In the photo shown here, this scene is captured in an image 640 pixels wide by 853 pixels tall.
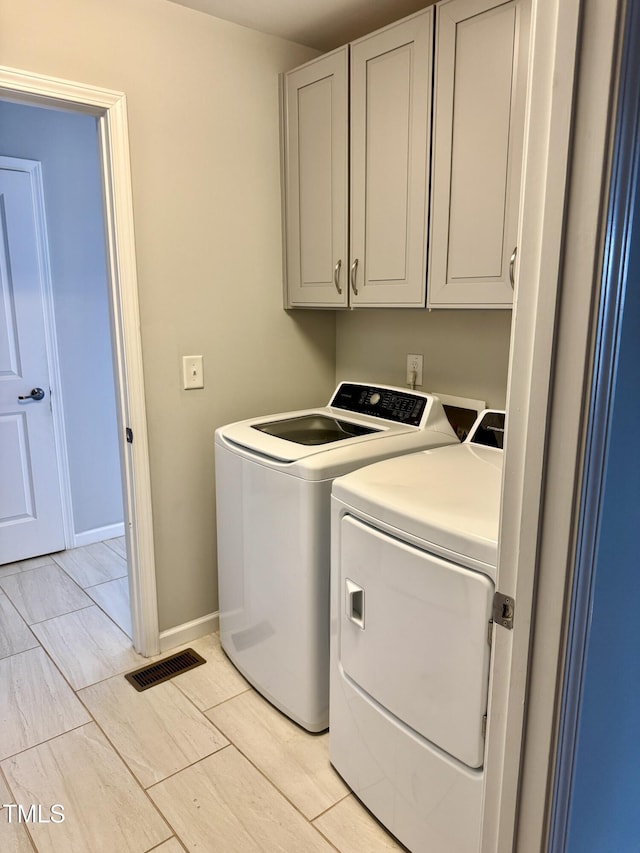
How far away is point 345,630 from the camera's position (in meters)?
1.63

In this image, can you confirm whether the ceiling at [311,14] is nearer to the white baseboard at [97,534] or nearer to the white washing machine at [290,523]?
the white washing machine at [290,523]

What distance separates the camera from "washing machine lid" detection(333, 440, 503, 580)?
124 centimetres

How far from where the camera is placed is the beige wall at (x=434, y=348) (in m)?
2.10

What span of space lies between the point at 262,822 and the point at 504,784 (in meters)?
0.96

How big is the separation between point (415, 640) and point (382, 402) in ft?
3.58

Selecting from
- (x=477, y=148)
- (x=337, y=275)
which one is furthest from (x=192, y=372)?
(x=477, y=148)

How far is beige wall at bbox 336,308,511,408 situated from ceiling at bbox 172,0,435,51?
1.04 m

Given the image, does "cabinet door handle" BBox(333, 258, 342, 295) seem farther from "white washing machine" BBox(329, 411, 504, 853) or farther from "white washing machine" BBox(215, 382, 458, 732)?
"white washing machine" BBox(329, 411, 504, 853)

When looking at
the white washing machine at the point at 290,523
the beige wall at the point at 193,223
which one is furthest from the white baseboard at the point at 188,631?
the white washing machine at the point at 290,523

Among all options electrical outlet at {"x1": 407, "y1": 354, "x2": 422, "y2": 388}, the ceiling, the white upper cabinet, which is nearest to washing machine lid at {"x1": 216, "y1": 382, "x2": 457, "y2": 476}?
electrical outlet at {"x1": 407, "y1": 354, "x2": 422, "y2": 388}

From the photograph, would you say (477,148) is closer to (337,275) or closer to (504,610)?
(337,275)

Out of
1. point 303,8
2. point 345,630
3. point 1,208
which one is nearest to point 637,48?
point 345,630

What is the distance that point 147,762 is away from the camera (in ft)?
5.96

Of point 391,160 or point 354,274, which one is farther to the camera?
point 354,274
